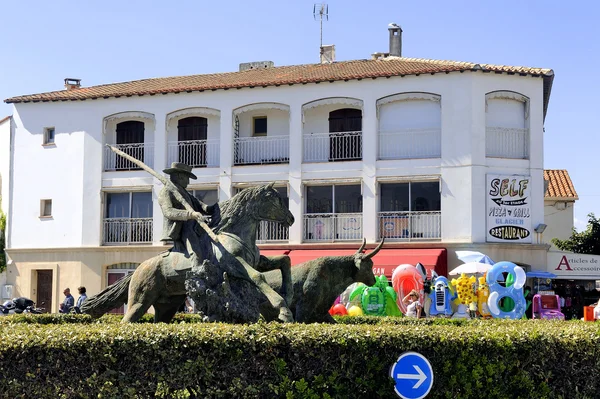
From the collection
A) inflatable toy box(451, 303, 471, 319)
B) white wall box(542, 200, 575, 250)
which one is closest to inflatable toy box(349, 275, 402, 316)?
inflatable toy box(451, 303, 471, 319)

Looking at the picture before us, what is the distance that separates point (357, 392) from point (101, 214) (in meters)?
28.9

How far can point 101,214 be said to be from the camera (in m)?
35.5

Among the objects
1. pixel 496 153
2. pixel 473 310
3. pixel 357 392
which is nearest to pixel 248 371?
pixel 357 392

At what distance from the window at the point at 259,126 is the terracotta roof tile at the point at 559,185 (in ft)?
58.3

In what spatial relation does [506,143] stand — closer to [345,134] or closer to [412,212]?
[412,212]

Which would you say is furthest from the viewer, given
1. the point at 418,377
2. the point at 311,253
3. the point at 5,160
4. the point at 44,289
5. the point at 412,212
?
the point at 5,160

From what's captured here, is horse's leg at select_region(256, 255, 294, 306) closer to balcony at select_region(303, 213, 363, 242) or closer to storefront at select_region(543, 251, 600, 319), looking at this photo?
balcony at select_region(303, 213, 363, 242)

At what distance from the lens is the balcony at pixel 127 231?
3503 cm

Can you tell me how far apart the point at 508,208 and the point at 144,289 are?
2236 cm

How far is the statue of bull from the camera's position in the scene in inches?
451

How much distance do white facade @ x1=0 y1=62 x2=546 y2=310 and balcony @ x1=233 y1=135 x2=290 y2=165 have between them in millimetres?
41

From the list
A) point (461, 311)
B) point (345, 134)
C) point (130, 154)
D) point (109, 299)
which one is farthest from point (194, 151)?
point (109, 299)

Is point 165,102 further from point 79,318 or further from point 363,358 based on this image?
point 363,358

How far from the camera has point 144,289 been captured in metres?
11.2
